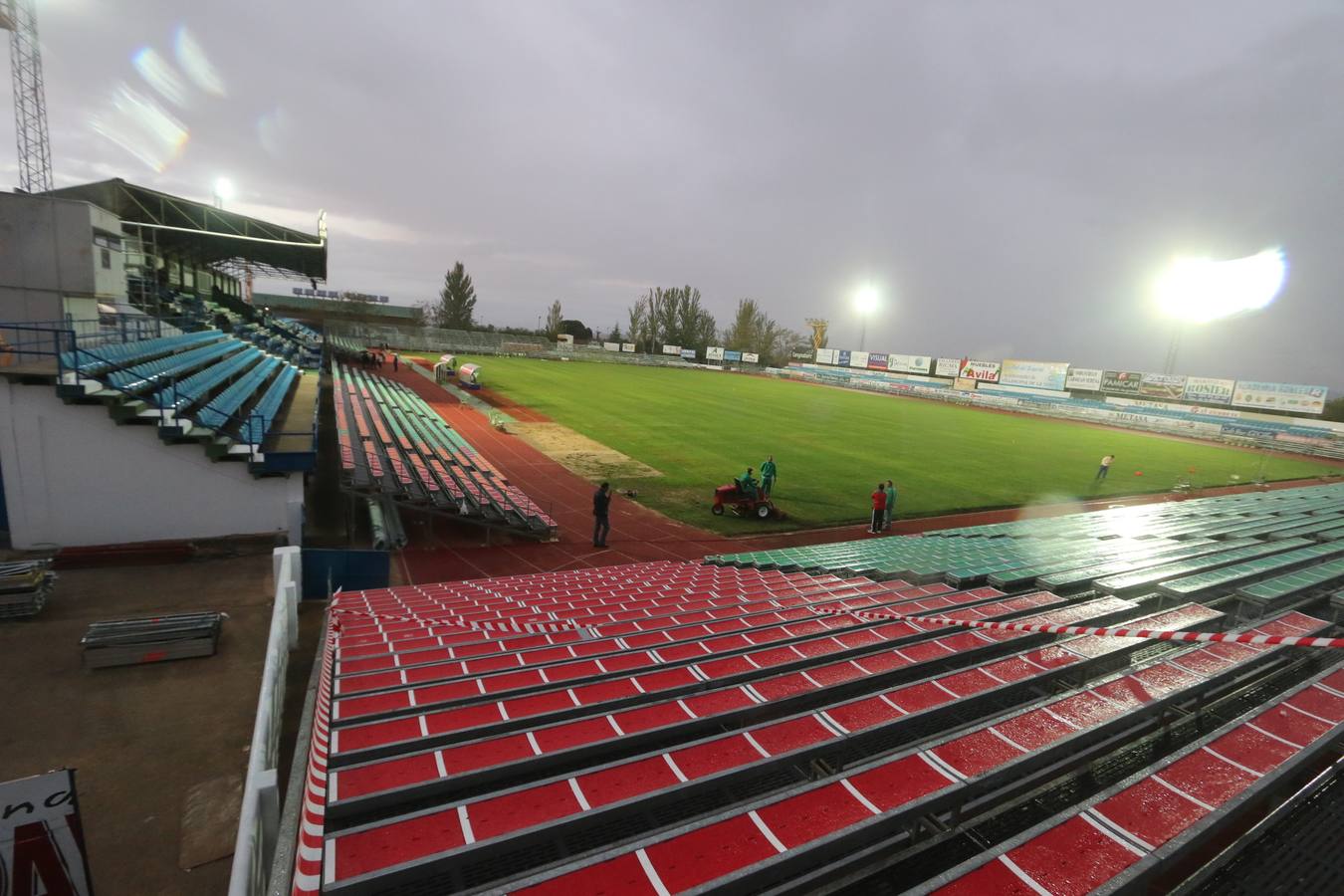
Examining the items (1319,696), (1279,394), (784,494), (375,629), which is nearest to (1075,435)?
(1279,394)

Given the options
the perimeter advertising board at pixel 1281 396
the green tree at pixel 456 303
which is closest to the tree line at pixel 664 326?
the green tree at pixel 456 303

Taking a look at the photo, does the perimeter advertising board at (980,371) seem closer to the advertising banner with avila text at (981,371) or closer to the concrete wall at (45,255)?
the advertising banner with avila text at (981,371)

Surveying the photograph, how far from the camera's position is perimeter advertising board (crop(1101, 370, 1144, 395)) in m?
67.4

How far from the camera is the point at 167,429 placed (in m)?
10.7

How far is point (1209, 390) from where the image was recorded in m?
61.9

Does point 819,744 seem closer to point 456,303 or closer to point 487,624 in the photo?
point 487,624

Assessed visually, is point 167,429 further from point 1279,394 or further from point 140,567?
point 1279,394

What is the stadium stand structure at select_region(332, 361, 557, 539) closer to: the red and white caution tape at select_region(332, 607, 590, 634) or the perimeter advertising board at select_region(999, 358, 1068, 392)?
the red and white caution tape at select_region(332, 607, 590, 634)

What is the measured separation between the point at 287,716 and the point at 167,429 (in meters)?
7.60

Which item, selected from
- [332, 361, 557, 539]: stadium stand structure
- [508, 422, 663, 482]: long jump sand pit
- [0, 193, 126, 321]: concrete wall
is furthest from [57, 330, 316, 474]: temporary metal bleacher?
[508, 422, 663, 482]: long jump sand pit

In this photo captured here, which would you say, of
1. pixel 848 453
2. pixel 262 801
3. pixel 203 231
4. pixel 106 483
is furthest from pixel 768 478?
pixel 203 231

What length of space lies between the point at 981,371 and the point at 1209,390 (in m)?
24.8

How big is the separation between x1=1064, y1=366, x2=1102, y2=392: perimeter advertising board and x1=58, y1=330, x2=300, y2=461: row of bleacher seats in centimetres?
8186

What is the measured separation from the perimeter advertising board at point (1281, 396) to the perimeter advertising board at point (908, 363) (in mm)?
33497
